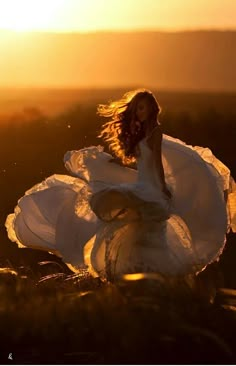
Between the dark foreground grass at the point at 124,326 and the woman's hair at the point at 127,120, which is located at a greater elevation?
the woman's hair at the point at 127,120

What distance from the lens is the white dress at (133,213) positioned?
7664 mm

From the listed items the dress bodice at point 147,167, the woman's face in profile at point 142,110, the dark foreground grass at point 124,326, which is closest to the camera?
the dark foreground grass at point 124,326

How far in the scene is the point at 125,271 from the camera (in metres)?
7.70

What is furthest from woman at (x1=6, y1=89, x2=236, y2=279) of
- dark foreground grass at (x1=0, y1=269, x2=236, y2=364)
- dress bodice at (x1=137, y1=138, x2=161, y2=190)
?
dark foreground grass at (x1=0, y1=269, x2=236, y2=364)

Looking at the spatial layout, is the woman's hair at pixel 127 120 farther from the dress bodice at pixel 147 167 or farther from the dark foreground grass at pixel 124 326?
the dark foreground grass at pixel 124 326

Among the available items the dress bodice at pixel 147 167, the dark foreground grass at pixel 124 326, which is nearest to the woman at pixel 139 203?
the dress bodice at pixel 147 167

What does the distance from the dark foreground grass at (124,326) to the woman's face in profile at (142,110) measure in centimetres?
137

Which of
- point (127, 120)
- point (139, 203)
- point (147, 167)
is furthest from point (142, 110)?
point (139, 203)

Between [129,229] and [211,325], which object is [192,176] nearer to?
[129,229]

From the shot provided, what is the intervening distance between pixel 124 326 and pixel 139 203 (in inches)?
58.0

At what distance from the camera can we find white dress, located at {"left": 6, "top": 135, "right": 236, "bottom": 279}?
7.66 metres

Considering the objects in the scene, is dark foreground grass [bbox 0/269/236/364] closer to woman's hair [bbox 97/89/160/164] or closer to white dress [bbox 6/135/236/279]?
white dress [bbox 6/135/236/279]

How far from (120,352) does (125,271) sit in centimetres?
167

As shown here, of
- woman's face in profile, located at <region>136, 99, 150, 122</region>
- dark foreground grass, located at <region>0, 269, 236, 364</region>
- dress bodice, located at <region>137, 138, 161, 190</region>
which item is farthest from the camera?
woman's face in profile, located at <region>136, 99, 150, 122</region>
